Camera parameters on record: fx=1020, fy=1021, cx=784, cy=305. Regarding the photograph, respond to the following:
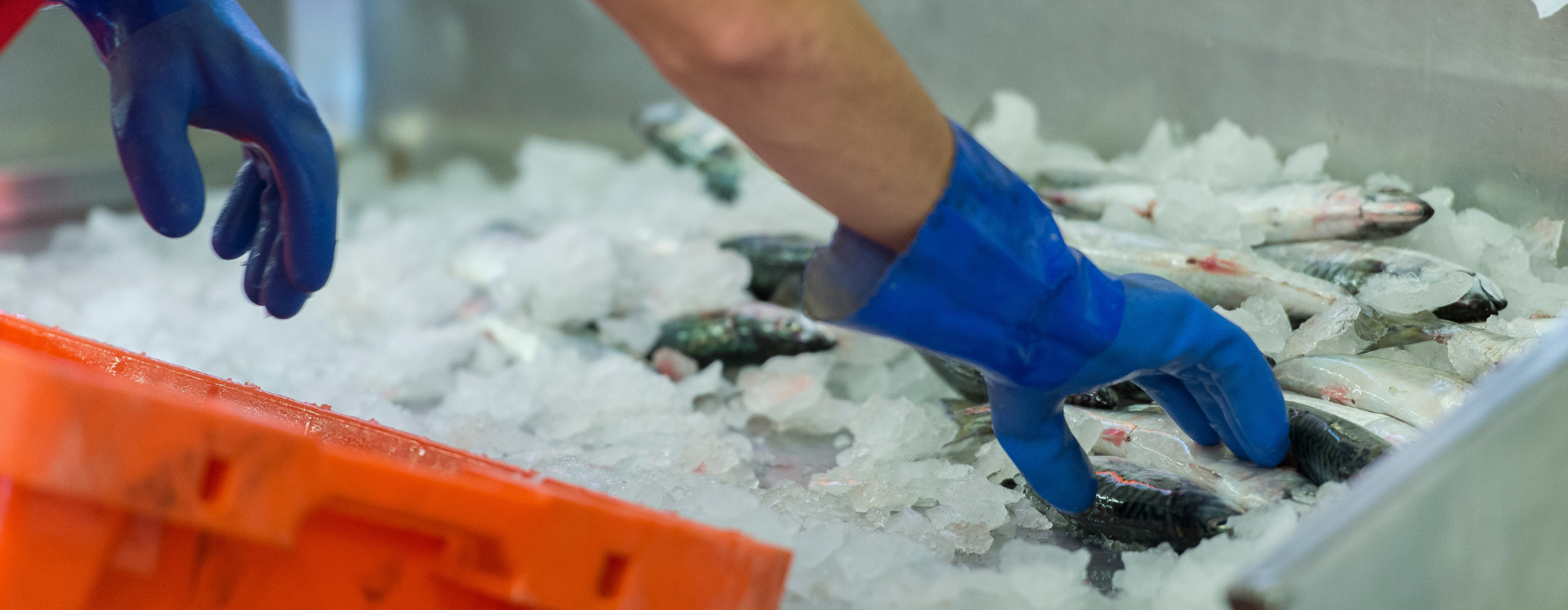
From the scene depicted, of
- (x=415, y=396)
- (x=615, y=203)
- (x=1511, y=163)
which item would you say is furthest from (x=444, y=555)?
(x=615, y=203)

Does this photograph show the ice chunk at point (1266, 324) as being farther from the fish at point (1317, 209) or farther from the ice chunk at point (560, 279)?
the ice chunk at point (560, 279)

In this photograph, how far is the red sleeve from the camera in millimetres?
1021

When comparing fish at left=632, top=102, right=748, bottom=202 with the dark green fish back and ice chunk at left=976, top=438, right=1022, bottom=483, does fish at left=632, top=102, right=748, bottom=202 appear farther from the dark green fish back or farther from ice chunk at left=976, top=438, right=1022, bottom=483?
the dark green fish back

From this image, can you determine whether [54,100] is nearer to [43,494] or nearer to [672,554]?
[43,494]

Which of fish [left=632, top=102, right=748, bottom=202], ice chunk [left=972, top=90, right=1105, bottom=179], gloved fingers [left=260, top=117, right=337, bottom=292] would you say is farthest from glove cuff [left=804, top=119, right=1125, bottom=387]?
fish [left=632, top=102, right=748, bottom=202]

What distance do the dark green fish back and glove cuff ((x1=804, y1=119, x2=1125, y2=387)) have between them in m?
0.38

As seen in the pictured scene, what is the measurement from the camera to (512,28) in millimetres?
4016

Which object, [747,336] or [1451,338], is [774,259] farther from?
[1451,338]

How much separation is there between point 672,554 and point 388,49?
3726 mm

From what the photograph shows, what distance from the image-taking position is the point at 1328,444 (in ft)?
4.30

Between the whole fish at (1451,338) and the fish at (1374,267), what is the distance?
0.14 ft

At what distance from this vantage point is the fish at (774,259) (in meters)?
2.38

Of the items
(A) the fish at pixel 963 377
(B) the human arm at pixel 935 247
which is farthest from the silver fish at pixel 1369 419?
(A) the fish at pixel 963 377

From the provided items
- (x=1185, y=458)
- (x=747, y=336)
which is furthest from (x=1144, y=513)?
(x=747, y=336)
